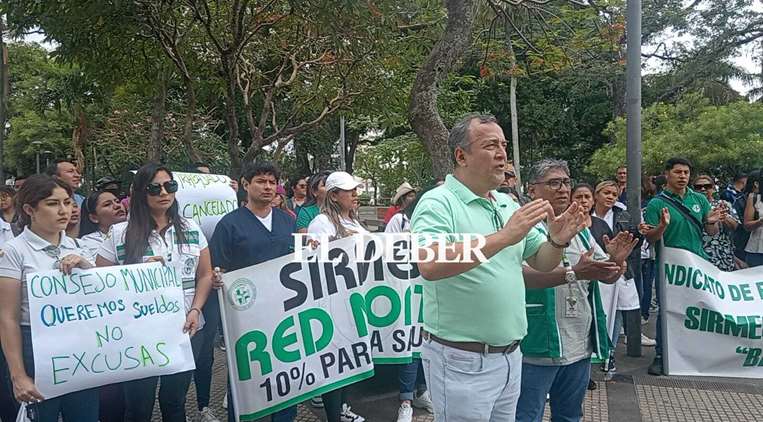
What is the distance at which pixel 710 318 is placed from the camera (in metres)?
4.86

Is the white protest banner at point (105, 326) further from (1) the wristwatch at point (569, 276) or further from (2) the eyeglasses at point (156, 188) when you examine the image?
(1) the wristwatch at point (569, 276)

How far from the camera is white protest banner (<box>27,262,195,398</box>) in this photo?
2811 millimetres

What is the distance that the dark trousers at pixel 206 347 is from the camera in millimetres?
3910

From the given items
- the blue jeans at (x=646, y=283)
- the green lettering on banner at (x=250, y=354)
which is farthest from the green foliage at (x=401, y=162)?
the green lettering on banner at (x=250, y=354)

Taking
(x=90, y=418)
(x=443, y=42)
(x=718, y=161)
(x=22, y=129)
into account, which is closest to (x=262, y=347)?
(x=90, y=418)

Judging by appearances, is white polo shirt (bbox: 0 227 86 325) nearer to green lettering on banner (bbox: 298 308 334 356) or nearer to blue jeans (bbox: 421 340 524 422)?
green lettering on banner (bbox: 298 308 334 356)

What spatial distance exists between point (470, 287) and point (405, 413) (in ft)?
7.16

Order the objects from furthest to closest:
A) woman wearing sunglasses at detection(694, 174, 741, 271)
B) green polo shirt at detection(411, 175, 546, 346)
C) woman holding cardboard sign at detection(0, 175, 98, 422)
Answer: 1. woman wearing sunglasses at detection(694, 174, 741, 271)
2. woman holding cardboard sign at detection(0, 175, 98, 422)
3. green polo shirt at detection(411, 175, 546, 346)

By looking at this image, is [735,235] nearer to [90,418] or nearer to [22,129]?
[90,418]

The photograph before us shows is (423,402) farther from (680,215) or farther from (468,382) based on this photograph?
(680,215)

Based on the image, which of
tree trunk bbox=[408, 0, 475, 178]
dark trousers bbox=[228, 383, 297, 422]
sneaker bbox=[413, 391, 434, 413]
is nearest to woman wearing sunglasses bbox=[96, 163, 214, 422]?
dark trousers bbox=[228, 383, 297, 422]

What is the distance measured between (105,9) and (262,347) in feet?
14.0

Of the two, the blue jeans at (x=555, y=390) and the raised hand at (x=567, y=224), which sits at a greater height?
the raised hand at (x=567, y=224)

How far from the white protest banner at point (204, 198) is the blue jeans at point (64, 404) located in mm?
2147
